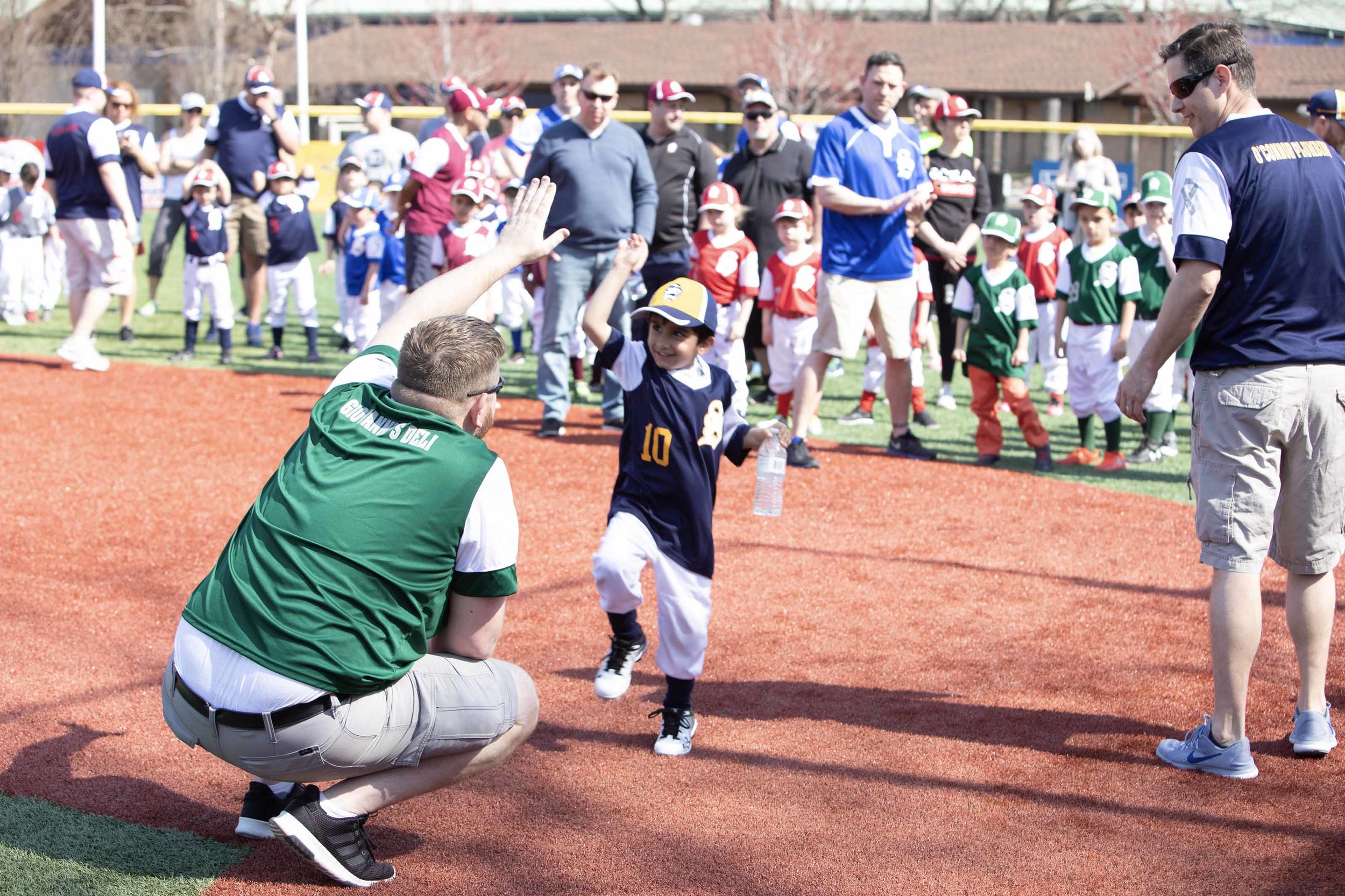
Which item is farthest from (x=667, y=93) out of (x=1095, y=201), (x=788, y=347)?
(x=1095, y=201)

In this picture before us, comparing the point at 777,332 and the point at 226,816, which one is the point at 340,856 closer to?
the point at 226,816

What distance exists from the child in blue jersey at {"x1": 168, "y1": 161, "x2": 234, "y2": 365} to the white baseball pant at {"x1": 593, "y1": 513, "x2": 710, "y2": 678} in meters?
8.49

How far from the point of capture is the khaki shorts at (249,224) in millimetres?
12266

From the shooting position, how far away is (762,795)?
4086 millimetres

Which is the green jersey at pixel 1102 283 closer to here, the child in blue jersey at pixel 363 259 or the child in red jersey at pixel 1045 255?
the child in red jersey at pixel 1045 255

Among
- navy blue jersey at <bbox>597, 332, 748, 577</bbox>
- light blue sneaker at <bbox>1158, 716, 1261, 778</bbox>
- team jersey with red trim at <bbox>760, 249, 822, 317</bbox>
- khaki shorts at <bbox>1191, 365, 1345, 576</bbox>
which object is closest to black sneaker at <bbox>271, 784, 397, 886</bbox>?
navy blue jersey at <bbox>597, 332, 748, 577</bbox>

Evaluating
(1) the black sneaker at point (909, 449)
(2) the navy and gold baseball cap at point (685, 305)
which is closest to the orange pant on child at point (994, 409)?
(1) the black sneaker at point (909, 449)

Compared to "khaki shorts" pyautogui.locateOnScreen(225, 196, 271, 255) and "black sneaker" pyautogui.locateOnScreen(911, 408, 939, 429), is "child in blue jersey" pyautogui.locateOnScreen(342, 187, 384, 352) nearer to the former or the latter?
"khaki shorts" pyautogui.locateOnScreen(225, 196, 271, 255)

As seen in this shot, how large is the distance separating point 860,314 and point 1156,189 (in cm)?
226

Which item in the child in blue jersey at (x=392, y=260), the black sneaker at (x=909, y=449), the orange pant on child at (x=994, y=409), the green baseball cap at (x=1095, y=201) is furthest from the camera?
the child in blue jersey at (x=392, y=260)

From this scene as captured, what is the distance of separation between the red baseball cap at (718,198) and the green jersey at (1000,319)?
6.52 feet

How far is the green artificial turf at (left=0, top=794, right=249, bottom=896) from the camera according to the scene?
342cm

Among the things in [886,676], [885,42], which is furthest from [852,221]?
[885,42]

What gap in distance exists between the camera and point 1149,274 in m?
8.93
